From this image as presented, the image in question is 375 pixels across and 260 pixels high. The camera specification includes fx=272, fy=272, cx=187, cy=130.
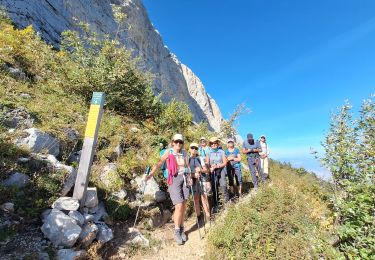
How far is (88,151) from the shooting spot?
5.58 meters

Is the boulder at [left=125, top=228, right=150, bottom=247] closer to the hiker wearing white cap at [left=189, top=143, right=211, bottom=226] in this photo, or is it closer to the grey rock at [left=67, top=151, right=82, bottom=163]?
the hiker wearing white cap at [left=189, top=143, right=211, bottom=226]

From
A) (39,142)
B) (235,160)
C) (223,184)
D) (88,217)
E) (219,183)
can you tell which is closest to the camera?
(88,217)

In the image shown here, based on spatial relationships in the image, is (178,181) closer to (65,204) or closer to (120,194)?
(120,194)

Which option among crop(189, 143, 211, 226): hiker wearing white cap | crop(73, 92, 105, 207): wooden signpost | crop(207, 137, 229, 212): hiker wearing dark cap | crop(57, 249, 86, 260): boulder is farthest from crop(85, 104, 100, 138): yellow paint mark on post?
crop(207, 137, 229, 212): hiker wearing dark cap

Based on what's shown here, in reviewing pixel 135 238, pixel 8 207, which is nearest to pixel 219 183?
pixel 135 238

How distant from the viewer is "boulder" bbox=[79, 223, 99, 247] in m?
4.82

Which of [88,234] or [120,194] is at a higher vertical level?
[120,194]

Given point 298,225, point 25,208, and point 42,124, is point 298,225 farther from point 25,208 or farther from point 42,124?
point 42,124

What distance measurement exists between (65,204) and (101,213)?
103 centimetres

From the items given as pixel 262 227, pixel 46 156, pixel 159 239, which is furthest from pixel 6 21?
pixel 262 227

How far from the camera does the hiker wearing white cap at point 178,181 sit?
6102 millimetres

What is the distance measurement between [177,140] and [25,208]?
3.25 meters

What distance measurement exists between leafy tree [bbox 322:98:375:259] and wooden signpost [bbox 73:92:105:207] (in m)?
4.74

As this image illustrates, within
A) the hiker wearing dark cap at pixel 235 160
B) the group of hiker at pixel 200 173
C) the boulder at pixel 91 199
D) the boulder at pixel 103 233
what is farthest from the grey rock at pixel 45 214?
the hiker wearing dark cap at pixel 235 160
